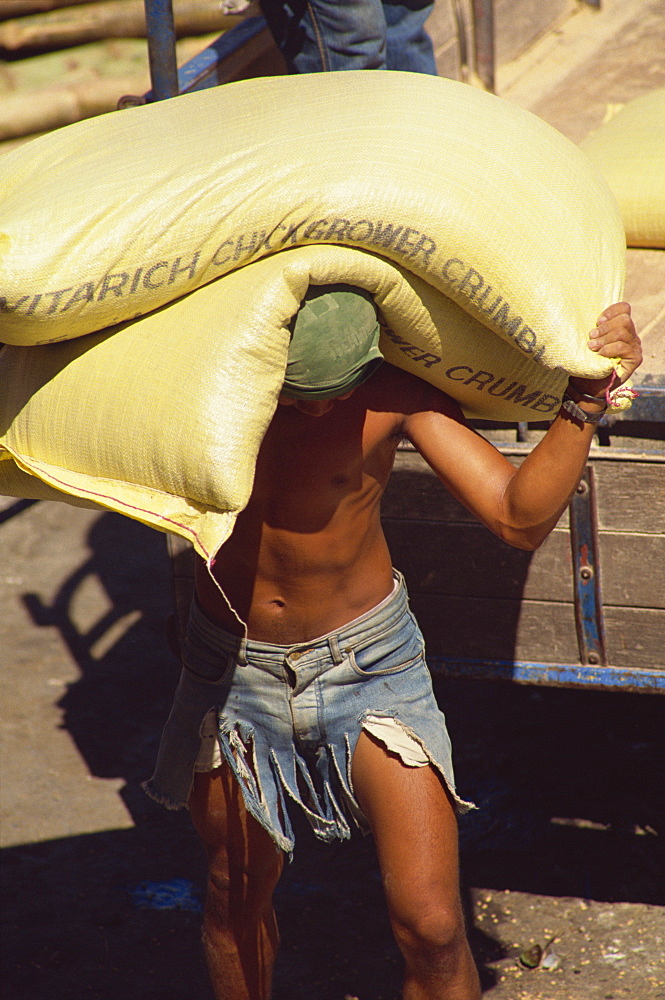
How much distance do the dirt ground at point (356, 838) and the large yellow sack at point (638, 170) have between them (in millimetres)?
124

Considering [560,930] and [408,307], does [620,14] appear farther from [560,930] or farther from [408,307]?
[560,930]

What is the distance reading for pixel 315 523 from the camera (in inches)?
90.7

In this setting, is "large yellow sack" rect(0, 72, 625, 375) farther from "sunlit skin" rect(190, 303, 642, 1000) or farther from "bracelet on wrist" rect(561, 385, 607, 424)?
"sunlit skin" rect(190, 303, 642, 1000)

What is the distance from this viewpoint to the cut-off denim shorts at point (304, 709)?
231cm

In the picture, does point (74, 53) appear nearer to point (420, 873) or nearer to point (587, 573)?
point (587, 573)

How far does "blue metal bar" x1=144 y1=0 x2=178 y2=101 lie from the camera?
2.82 meters

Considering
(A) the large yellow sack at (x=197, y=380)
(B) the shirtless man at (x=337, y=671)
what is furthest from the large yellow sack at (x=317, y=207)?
(B) the shirtless man at (x=337, y=671)

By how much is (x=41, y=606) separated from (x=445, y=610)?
106 inches

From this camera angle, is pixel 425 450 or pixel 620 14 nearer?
pixel 425 450

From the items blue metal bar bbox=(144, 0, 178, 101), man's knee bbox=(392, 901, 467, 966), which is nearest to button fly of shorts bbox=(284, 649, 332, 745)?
man's knee bbox=(392, 901, 467, 966)

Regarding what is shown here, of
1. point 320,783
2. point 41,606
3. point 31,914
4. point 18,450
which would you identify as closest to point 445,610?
point 320,783

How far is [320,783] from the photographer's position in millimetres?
2471

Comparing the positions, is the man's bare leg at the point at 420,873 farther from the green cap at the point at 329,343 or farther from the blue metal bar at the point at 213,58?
the blue metal bar at the point at 213,58

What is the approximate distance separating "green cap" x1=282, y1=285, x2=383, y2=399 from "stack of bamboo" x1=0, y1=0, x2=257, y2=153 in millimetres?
5370
